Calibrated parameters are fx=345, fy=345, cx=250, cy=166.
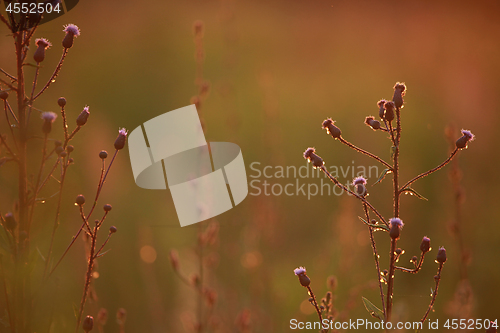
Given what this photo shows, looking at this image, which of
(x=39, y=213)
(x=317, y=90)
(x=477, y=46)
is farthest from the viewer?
(x=317, y=90)

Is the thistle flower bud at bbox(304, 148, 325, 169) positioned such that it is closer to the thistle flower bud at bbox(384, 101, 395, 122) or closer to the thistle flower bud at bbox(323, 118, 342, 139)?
the thistle flower bud at bbox(323, 118, 342, 139)

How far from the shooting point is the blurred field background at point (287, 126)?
2.60m

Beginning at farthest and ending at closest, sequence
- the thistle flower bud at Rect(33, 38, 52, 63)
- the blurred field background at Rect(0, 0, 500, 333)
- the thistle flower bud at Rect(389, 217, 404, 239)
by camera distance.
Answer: the blurred field background at Rect(0, 0, 500, 333), the thistle flower bud at Rect(33, 38, 52, 63), the thistle flower bud at Rect(389, 217, 404, 239)

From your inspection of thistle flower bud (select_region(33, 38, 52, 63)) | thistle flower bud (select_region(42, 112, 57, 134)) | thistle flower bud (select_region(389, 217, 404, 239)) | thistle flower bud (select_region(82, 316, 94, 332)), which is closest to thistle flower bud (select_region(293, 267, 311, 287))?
thistle flower bud (select_region(389, 217, 404, 239))

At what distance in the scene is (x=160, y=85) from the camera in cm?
363

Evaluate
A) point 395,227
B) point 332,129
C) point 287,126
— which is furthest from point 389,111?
point 287,126

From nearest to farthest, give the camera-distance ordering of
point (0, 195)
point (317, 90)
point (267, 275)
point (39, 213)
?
point (39, 213), point (0, 195), point (267, 275), point (317, 90)

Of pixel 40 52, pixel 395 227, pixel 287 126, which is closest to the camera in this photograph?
pixel 395 227

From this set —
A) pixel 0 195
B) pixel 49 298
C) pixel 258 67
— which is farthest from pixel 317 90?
pixel 49 298

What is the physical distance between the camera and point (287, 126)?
12.1ft

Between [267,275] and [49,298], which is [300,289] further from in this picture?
[49,298]

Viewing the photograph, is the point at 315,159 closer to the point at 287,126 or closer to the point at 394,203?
the point at 394,203

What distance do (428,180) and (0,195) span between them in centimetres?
352

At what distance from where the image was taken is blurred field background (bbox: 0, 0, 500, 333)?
2.60m
